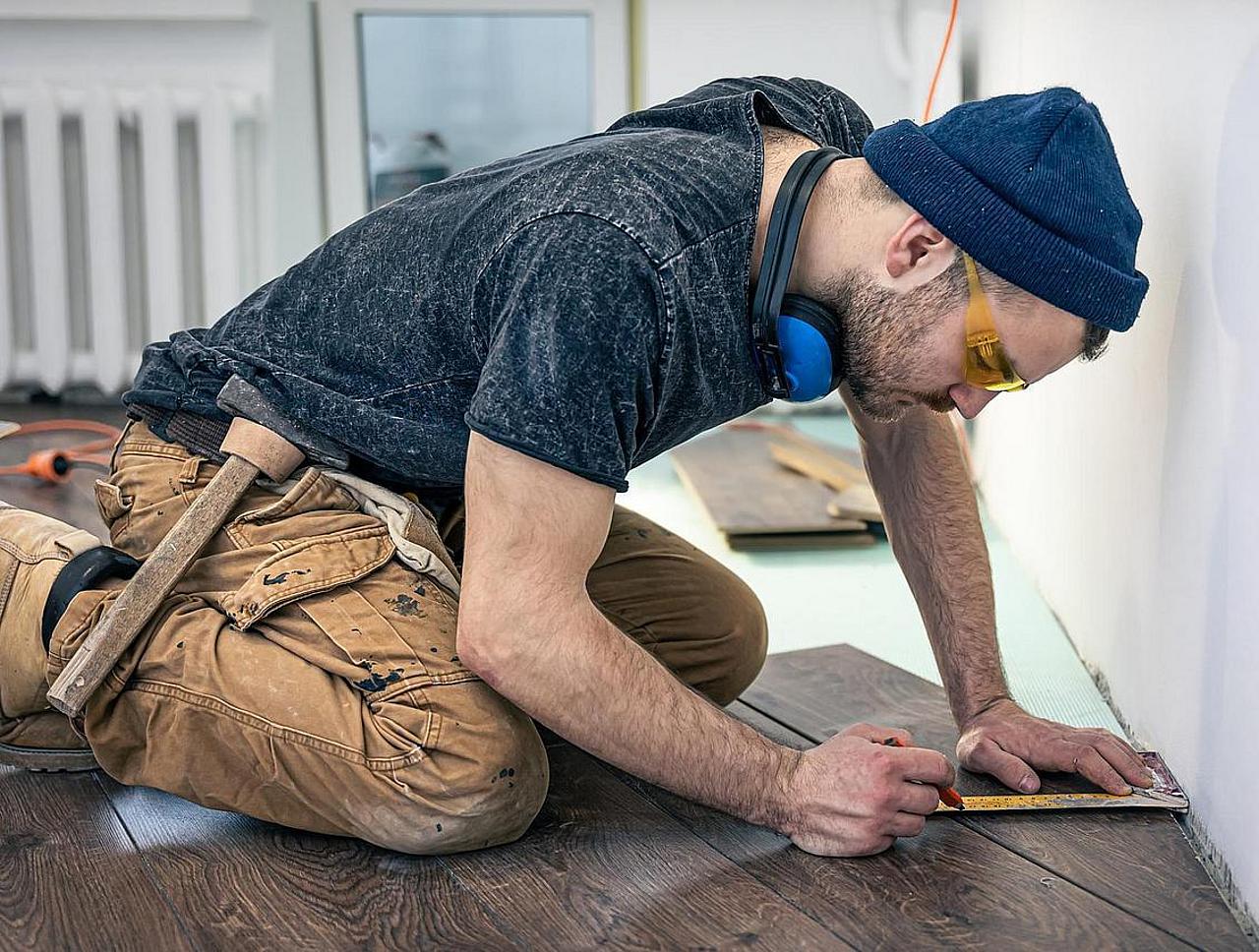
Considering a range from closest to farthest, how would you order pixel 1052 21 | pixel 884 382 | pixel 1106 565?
pixel 884 382, pixel 1106 565, pixel 1052 21

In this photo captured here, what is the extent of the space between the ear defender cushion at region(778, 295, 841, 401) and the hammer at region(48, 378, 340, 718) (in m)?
Answer: 0.57

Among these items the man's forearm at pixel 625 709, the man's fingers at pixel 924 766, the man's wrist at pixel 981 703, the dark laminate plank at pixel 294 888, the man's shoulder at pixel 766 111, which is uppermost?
the man's shoulder at pixel 766 111

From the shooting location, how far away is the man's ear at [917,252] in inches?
53.7

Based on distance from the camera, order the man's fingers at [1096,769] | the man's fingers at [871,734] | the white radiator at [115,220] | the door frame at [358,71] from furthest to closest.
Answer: the door frame at [358,71], the white radiator at [115,220], the man's fingers at [1096,769], the man's fingers at [871,734]

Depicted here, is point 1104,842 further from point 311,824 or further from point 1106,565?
point 311,824

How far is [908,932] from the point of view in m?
1.34

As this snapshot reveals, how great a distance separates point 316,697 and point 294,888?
0.64 feet

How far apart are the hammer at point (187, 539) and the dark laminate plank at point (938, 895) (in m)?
0.64

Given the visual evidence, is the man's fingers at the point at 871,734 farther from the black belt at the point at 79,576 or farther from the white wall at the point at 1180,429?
the black belt at the point at 79,576

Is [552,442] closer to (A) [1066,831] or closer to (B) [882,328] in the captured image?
(B) [882,328]

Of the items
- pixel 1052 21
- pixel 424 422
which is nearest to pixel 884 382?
pixel 424 422

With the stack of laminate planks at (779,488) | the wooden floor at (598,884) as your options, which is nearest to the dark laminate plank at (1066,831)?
the wooden floor at (598,884)

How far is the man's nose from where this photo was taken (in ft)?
4.78

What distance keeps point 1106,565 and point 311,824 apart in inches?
47.7
